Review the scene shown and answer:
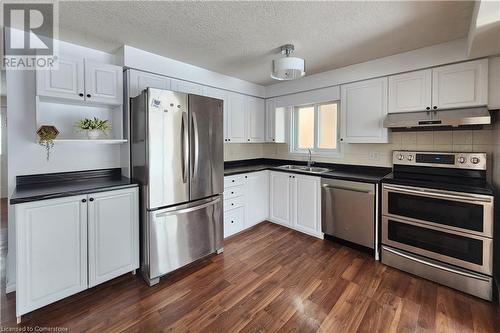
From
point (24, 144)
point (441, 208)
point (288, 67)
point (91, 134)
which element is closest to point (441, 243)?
point (441, 208)

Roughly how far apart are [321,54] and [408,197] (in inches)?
73.2

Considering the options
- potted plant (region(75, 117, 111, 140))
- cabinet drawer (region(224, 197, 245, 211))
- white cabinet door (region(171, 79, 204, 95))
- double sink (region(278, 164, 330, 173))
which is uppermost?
white cabinet door (region(171, 79, 204, 95))

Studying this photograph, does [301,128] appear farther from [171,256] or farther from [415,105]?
[171,256]

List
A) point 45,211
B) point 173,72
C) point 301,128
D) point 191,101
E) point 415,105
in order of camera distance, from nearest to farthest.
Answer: point 45,211
point 191,101
point 415,105
point 173,72
point 301,128

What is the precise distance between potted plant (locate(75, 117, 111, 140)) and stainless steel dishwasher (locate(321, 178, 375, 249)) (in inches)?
105

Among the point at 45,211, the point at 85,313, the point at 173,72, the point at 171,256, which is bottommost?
the point at 85,313

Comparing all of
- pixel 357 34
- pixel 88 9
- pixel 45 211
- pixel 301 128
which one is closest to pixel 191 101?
pixel 88 9

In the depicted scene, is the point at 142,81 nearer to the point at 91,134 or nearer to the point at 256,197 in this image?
the point at 91,134

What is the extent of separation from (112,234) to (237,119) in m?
2.40

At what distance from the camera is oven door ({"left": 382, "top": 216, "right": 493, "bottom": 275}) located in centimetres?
200

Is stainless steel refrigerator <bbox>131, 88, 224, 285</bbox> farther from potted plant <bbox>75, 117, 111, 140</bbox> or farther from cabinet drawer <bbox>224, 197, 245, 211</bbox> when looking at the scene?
cabinet drawer <bbox>224, 197, 245, 211</bbox>

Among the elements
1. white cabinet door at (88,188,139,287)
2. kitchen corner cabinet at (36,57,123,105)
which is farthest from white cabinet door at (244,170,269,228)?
kitchen corner cabinet at (36,57,123,105)

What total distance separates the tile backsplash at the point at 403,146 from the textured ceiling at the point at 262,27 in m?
1.00

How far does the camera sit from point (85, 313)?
72.8 inches
